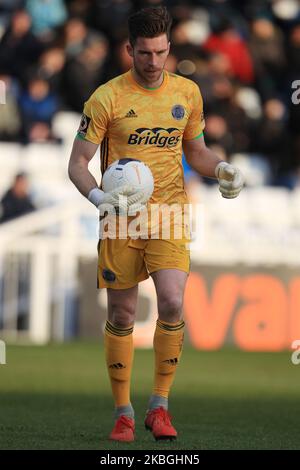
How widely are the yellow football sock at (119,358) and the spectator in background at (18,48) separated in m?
9.84

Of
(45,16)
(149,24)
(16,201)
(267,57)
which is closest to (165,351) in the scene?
(149,24)

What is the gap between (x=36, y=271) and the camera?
48.2ft

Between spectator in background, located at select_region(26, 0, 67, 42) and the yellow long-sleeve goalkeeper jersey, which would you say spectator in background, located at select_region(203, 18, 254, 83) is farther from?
the yellow long-sleeve goalkeeper jersey

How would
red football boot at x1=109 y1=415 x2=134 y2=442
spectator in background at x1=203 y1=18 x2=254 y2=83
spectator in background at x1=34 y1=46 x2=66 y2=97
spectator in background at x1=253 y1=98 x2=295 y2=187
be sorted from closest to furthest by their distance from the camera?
1. red football boot at x1=109 y1=415 x2=134 y2=442
2. spectator in background at x1=34 y1=46 x2=66 y2=97
3. spectator in background at x1=253 y1=98 x2=295 y2=187
4. spectator in background at x1=203 y1=18 x2=254 y2=83

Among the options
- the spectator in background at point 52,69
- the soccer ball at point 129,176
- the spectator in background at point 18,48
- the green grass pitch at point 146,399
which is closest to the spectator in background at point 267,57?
the spectator in background at point 52,69

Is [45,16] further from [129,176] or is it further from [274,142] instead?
[129,176]

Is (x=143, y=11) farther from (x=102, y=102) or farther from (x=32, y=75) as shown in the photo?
(x=32, y=75)

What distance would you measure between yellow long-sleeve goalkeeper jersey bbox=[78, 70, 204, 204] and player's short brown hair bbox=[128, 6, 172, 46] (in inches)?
12.2

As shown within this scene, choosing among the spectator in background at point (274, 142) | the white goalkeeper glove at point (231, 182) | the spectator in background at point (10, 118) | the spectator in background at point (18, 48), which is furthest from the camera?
the spectator in background at point (274, 142)

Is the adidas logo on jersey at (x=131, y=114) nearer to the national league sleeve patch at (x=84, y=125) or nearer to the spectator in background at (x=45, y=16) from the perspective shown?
the national league sleeve patch at (x=84, y=125)

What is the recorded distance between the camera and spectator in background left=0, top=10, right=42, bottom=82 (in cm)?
1647

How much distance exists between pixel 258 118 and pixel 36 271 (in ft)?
15.9

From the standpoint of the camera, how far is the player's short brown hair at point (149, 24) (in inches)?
267

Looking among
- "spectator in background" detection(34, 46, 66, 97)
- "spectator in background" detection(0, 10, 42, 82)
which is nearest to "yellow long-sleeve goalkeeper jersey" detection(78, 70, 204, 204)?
"spectator in background" detection(34, 46, 66, 97)
